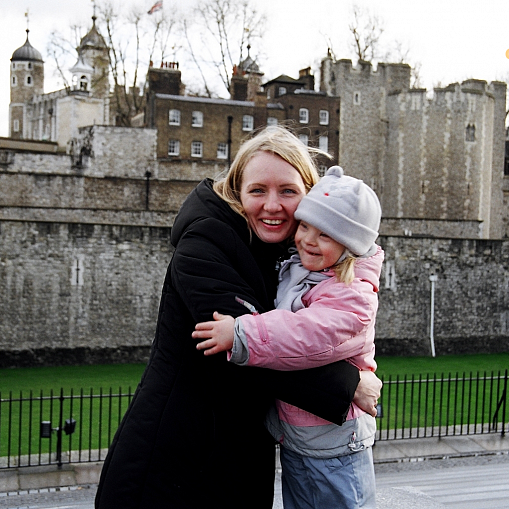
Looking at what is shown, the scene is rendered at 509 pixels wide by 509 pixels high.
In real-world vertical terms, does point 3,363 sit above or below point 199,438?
below

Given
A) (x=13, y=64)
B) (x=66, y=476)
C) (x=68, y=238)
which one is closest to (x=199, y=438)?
(x=66, y=476)

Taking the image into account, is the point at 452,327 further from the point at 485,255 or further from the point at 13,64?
the point at 13,64

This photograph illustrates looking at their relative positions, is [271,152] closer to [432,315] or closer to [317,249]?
[317,249]

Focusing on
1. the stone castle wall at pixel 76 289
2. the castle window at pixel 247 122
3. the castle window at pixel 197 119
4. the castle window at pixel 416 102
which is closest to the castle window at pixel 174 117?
the castle window at pixel 197 119

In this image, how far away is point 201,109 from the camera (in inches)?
1377

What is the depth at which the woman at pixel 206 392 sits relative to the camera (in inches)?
86.7

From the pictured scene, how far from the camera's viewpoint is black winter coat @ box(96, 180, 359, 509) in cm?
220

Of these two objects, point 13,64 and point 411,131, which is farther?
point 13,64

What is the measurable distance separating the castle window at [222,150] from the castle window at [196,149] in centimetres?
86

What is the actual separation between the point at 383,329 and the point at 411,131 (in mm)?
17820

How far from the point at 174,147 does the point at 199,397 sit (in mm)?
32790

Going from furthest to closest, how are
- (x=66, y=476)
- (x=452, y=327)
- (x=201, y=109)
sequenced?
(x=201, y=109) → (x=452, y=327) → (x=66, y=476)

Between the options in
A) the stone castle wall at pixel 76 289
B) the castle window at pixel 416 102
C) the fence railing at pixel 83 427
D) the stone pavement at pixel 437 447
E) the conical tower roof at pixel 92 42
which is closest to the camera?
the fence railing at pixel 83 427

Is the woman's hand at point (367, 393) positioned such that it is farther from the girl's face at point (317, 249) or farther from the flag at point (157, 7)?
the flag at point (157, 7)
